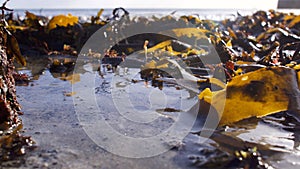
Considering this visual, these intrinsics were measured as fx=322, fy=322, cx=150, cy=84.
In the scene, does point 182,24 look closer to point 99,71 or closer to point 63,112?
point 99,71

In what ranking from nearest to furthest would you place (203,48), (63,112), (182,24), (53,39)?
(63,112) → (203,48) → (182,24) → (53,39)

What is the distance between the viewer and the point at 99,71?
2252mm

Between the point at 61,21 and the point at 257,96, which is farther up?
the point at 61,21

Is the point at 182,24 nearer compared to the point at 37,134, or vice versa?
the point at 37,134

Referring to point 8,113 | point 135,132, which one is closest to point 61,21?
point 8,113

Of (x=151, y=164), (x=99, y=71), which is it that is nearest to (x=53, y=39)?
(x=99, y=71)

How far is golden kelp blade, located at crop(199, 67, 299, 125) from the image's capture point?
1.21 meters

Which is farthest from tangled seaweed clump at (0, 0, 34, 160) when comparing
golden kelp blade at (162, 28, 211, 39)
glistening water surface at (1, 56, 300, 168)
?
golden kelp blade at (162, 28, 211, 39)

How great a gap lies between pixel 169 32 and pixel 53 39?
1283mm

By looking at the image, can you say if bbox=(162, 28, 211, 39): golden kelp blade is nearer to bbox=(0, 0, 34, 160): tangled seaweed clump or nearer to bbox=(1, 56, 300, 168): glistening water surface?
bbox=(1, 56, 300, 168): glistening water surface

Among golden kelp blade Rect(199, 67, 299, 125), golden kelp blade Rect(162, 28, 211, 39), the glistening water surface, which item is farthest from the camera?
golden kelp blade Rect(162, 28, 211, 39)

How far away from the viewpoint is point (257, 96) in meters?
1.23

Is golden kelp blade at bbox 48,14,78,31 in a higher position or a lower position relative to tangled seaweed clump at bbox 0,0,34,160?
higher

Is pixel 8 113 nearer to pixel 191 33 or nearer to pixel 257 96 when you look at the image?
pixel 257 96
